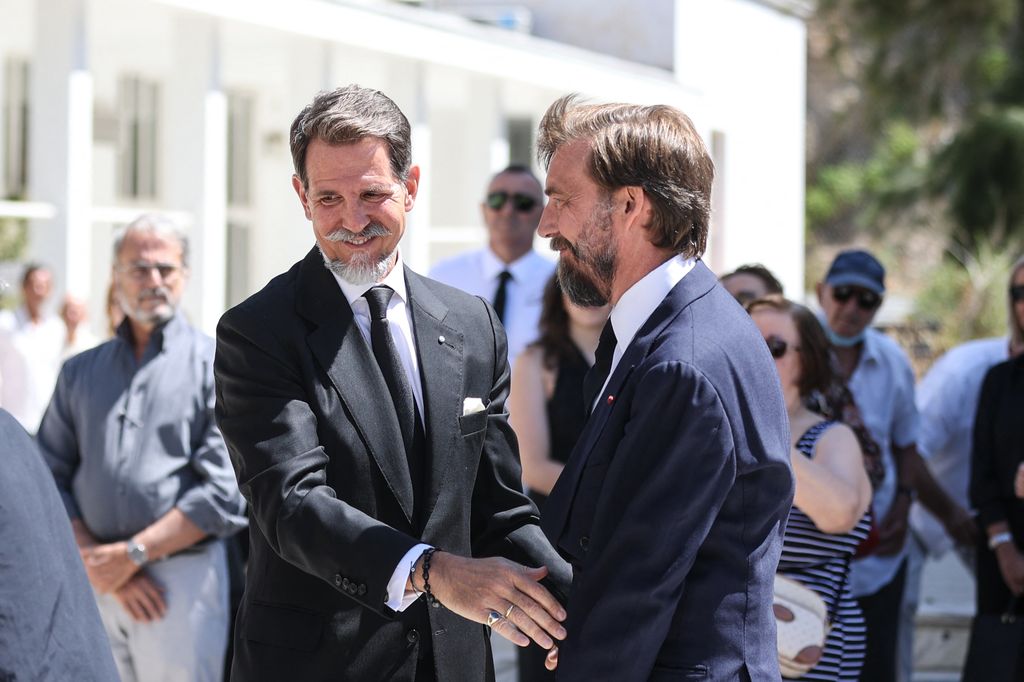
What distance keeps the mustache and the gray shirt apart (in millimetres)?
1807

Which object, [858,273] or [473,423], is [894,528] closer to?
[858,273]

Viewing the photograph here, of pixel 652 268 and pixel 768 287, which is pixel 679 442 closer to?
pixel 652 268

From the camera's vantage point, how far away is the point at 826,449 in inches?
159

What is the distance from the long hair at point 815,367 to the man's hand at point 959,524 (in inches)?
56.9

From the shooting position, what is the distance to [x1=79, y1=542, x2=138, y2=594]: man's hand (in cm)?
428

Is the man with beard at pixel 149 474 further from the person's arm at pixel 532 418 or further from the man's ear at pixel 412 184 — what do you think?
the man's ear at pixel 412 184

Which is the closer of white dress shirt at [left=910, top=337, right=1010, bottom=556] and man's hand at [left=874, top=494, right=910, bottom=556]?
man's hand at [left=874, top=494, right=910, bottom=556]

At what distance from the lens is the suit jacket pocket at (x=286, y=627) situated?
2.66 metres

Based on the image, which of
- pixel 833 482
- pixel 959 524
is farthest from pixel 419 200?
pixel 833 482

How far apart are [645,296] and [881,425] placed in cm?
337

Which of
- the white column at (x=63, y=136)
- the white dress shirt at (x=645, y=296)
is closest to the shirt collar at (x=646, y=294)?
the white dress shirt at (x=645, y=296)

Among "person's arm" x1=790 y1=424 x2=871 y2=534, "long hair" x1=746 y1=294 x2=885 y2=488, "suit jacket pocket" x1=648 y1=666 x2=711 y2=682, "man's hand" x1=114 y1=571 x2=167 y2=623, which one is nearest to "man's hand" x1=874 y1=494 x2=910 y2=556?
"long hair" x1=746 y1=294 x2=885 y2=488

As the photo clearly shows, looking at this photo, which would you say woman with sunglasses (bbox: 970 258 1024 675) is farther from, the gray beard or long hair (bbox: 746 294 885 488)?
the gray beard

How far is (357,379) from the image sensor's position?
8.92 feet
